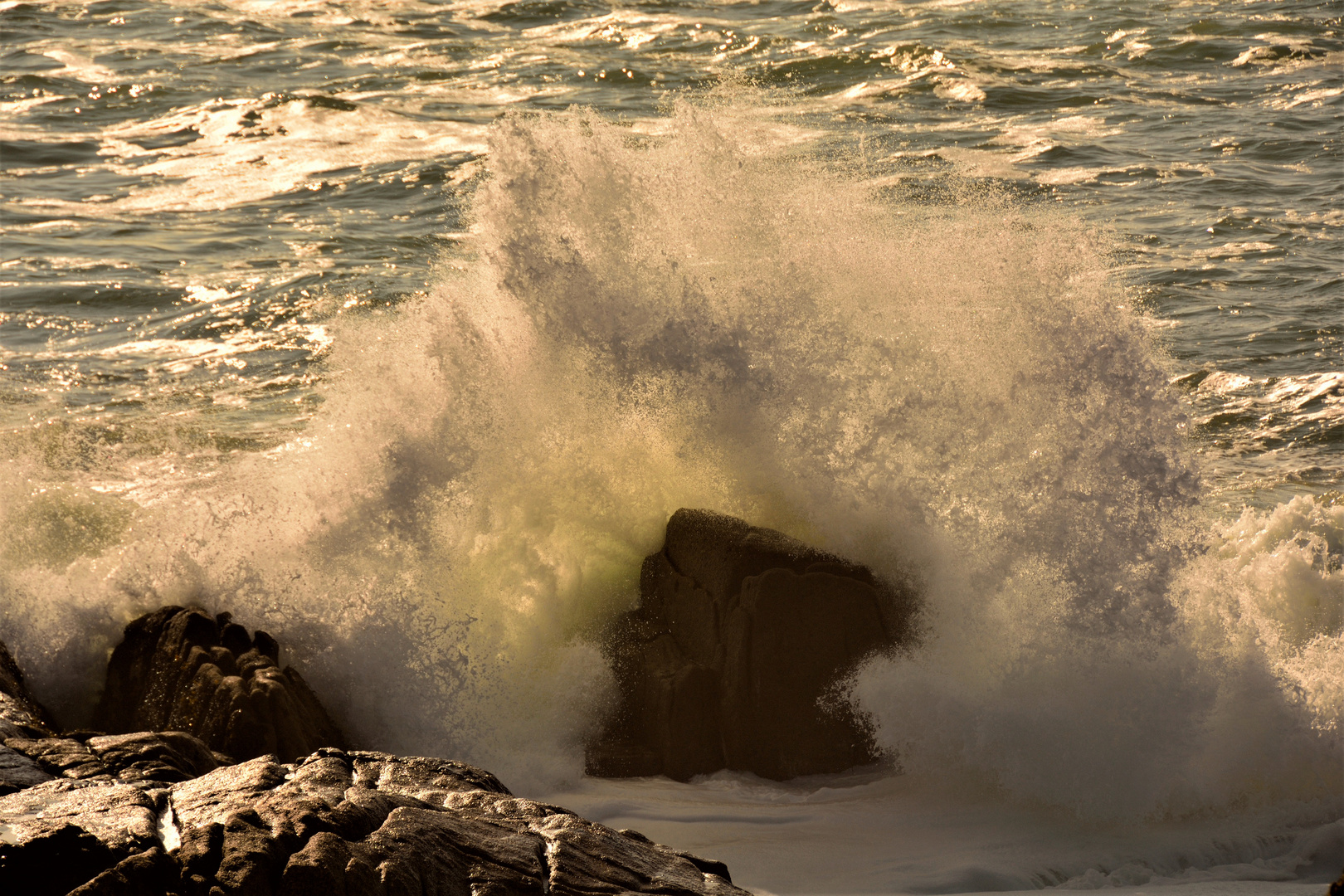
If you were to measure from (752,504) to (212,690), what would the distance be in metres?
2.78

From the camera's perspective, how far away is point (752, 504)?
21.7 feet

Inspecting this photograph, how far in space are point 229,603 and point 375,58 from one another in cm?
1431

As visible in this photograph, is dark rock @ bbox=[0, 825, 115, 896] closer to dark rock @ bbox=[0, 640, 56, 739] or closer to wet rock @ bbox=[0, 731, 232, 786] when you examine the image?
wet rock @ bbox=[0, 731, 232, 786]

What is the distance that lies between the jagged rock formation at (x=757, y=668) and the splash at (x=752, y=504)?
16cm

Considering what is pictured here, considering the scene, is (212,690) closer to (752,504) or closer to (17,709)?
(17,709)

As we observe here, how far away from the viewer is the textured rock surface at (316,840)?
3018 millimetres

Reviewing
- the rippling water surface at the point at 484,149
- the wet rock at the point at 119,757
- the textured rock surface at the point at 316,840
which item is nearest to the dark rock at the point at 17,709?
the wet rock at the point at 119,757

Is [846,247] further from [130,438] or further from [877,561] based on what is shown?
[130,438]

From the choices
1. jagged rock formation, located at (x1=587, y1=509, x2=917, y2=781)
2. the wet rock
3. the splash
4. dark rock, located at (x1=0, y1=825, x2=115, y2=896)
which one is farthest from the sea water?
dark rock, located at (x1=0, y1=825, x2=115, y2=896)

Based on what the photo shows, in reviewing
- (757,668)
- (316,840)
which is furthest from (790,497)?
(316,840)

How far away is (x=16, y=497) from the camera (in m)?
7.39

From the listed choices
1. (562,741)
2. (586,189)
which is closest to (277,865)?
(562,741)

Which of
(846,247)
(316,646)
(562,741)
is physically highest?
(846,247)

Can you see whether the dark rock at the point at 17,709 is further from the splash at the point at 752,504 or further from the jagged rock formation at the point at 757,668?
the jagged rock formation at the point at 757,668
